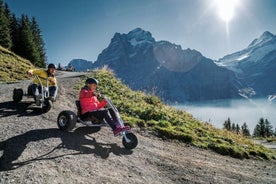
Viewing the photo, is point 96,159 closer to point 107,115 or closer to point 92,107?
point 107,115

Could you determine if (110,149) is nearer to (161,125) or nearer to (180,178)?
(180,178)

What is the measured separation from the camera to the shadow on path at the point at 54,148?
7.08 metres

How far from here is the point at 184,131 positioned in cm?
1413

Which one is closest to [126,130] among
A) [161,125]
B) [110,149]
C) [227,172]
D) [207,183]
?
[110,149]

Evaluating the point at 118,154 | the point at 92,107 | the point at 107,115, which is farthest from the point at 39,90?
the point at 118,154

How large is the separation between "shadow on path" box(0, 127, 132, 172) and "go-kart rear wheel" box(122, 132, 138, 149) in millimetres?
184

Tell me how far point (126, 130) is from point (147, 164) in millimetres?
1398

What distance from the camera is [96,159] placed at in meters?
8.04

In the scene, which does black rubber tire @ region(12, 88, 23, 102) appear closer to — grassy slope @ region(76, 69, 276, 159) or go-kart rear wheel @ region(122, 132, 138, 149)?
grassy slope @ region(76, 69, 276, 159)

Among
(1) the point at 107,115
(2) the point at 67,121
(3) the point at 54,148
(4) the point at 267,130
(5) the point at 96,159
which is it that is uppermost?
(1) the point at 107,115

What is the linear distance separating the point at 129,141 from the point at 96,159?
1855 mm

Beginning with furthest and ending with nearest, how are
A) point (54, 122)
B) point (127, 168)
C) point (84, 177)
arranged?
point (54, 122) < point (127, 168) < point (84, 177)

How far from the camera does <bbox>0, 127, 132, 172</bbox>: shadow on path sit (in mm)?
7075

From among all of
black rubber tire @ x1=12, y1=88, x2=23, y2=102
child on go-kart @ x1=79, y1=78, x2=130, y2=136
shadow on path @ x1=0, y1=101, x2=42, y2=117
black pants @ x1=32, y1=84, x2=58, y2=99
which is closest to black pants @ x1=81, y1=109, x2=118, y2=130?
child on go-kart @ x1=79, y1=78, x2=130, y2=136
